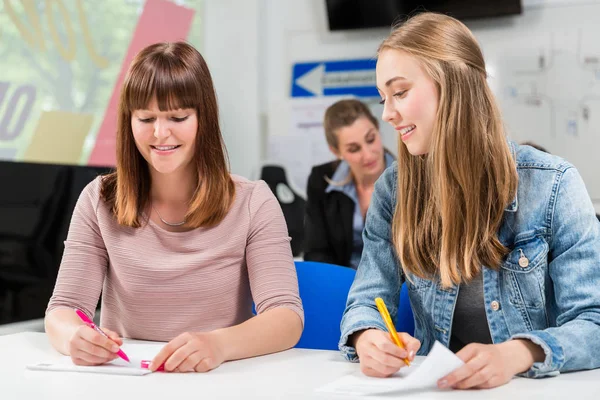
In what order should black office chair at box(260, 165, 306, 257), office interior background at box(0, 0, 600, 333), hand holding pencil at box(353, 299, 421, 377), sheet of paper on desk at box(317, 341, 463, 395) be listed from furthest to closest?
black office chair at box(260, 165, 306, 257), office interior background at box(0, 0, 600, 333), hand holding pencil at box(353, 299, 421, 377), sheet of paper on desk at box(317, 341, 463, 395)

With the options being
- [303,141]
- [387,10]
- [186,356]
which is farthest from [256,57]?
[186,356]

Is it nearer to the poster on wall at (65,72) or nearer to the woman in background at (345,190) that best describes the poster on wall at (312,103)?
the poster on wall at (65,72)

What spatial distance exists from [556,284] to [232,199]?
721 mm

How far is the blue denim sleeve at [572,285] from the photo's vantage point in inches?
47.8

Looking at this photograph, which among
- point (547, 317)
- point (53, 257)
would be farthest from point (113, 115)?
point (547, 317)

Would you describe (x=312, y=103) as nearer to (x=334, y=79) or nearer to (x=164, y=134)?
(x=334, y=79)

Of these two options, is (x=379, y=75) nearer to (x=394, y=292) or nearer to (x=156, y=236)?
(x=394, y=292)

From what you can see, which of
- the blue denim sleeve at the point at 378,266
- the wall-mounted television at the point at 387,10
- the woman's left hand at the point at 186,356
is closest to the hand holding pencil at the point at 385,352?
the blue denim sleeve at the point at 378,266

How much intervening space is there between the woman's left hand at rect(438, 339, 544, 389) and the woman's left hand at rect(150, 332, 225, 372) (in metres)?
0.40

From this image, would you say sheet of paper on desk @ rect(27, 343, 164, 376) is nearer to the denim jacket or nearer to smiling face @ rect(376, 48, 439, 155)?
the denim jacket

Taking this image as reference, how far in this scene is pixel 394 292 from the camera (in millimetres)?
1534

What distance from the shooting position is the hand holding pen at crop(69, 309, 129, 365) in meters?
1.29

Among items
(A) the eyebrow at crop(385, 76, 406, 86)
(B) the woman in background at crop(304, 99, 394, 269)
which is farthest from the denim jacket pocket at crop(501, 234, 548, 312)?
(B) the woman in background at crop(304, 99, 394, 269)

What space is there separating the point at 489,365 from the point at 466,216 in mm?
381
